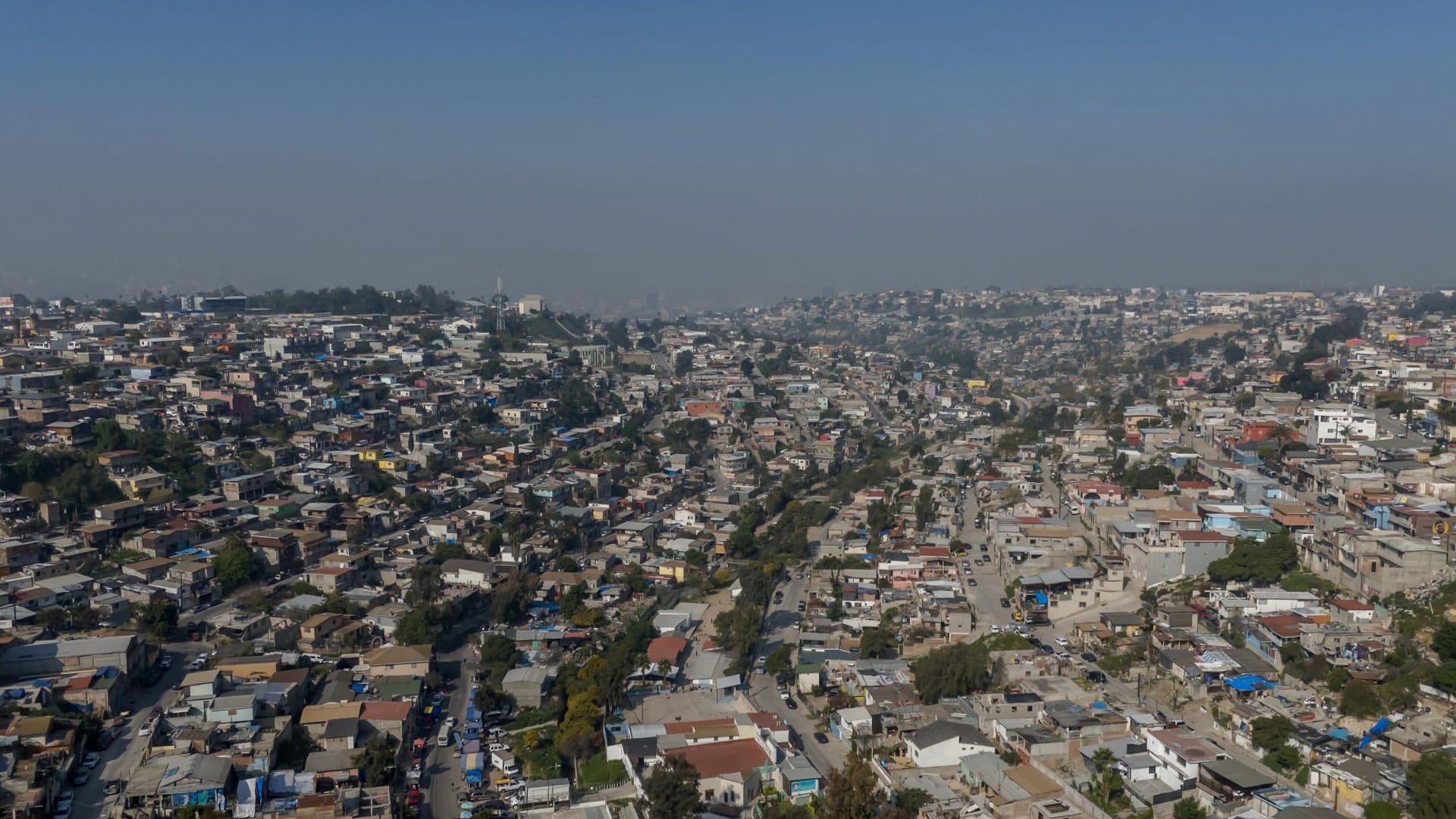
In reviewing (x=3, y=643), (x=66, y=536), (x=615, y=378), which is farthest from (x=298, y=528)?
(x=615, y=378)

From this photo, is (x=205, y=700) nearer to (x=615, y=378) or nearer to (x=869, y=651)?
(x=869, y=651)

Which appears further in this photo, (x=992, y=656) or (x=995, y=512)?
(x=995, y=512)

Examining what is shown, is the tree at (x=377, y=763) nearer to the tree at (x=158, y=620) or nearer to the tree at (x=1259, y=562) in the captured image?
the tree at (x=158, y=620)

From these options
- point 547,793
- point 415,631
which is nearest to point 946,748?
point 547,793

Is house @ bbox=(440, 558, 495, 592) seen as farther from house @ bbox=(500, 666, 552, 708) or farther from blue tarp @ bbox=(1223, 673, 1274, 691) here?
blue tarp @ bbox=(1223, 673, 1274, 691)

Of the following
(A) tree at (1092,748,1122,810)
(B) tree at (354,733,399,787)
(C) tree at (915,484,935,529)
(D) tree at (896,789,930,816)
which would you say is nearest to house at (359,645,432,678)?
(B) tree at (354,733,399,787)

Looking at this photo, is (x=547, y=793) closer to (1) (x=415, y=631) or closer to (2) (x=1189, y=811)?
(1) (x=415, y=631)

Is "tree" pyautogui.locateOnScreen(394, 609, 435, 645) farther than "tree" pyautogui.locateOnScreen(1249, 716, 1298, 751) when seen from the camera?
Yes
